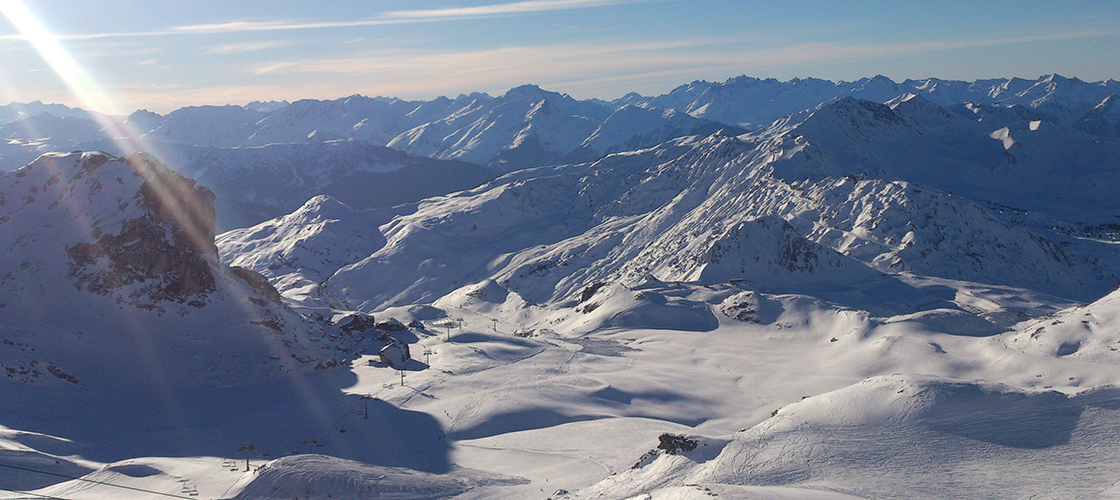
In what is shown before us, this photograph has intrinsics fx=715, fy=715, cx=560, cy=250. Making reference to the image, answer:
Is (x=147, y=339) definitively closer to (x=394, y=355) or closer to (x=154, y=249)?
(x=154, y=249)

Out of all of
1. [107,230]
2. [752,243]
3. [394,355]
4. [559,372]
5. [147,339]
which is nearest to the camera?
[147,339]

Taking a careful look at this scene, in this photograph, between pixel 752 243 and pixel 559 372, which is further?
pixel 752 243

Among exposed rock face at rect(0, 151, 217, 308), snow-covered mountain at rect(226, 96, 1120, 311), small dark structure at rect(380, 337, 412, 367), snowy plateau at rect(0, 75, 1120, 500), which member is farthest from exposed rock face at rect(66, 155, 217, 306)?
snow-covered mountain at rect(226, 96, 1120, 311)

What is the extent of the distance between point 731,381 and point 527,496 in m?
34.5

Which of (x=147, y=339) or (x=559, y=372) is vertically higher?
(x=147, y=339)

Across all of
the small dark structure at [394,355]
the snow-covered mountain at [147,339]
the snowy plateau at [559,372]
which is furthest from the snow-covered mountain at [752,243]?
the snow-covered mountain at [147,339]

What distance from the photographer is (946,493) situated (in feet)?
84.3

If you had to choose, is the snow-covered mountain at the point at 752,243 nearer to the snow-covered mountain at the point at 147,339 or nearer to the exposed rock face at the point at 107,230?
the snow-covered mountain at the point at 147,339

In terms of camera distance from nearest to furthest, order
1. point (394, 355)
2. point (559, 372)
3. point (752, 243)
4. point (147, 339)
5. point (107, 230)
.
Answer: point (147, 339), point (559, 372), point (107, 230), point (394, 355), point (752, 243)

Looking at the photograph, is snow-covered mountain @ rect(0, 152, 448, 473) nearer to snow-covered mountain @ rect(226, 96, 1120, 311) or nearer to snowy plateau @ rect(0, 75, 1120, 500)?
snowy plateau @ rect(0, 75, 1120, 500)

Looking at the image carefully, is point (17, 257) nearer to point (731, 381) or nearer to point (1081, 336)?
point (731, 381)

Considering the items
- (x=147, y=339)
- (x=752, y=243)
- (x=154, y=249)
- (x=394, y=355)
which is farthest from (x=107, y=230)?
(x=752, y=243)

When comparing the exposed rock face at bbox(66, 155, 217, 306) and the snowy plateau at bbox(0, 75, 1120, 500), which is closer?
the snowy plateau at bbox(0, 75, 1120, 500)

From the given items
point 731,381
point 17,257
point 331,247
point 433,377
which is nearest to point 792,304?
point 731,381
